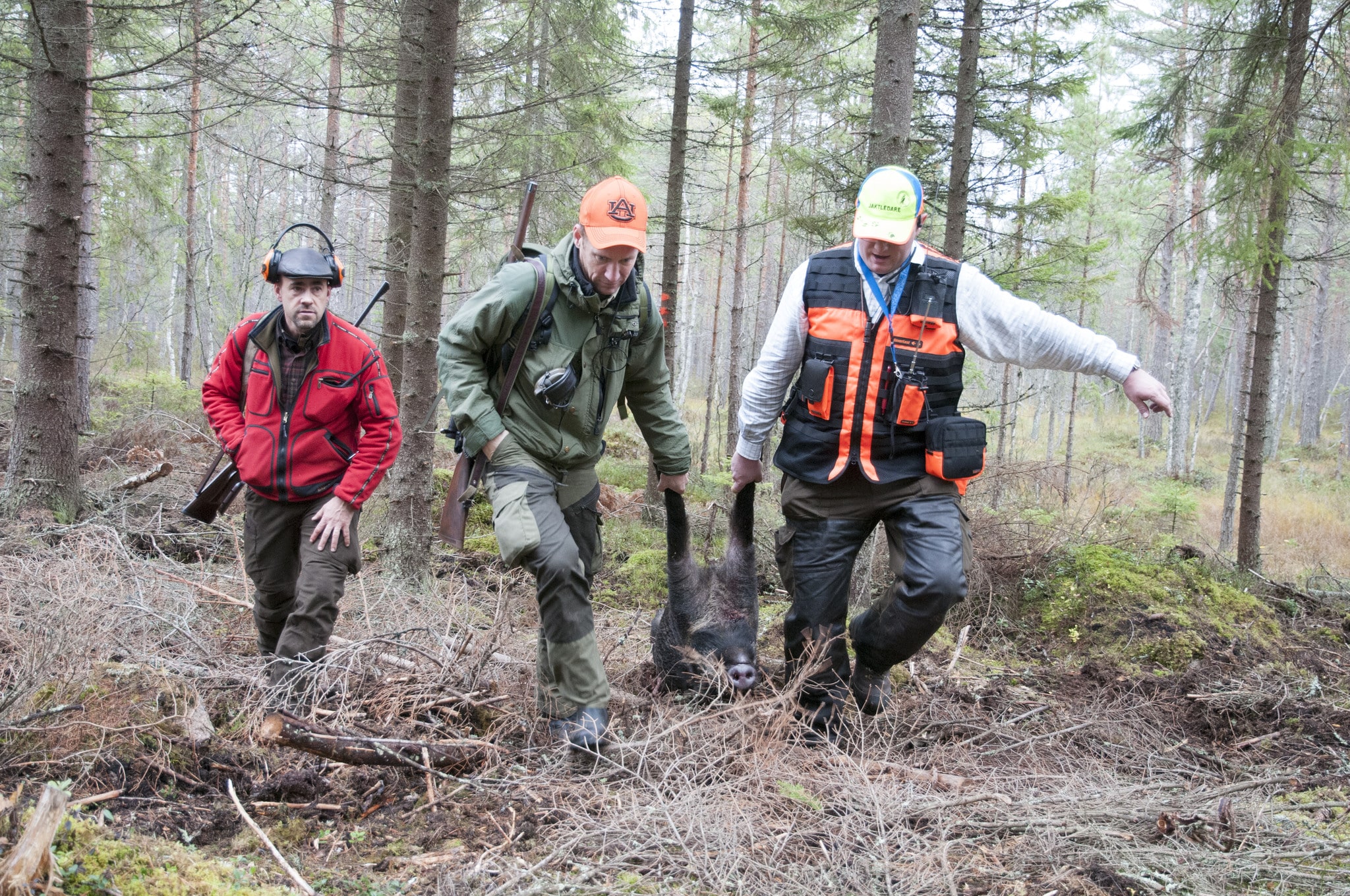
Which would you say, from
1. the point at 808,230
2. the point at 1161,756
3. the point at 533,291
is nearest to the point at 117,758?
the point at 533,291

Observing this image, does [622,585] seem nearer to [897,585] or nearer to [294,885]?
[897,585]

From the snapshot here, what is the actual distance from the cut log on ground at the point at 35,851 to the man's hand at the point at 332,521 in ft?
6.17

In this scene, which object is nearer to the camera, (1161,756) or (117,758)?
(117,758)

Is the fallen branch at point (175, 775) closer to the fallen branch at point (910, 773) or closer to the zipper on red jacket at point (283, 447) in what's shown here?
the zipper on red jacket at point (283, 447)

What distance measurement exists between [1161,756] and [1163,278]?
20.9 metres

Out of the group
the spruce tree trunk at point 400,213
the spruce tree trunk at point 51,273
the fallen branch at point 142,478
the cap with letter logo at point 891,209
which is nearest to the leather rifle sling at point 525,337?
the cap with letter logo at point 891,209

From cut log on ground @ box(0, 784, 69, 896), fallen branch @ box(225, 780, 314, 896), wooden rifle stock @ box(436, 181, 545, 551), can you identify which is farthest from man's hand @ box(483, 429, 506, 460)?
cut log on ground @ box(0, 784, 69, 896)

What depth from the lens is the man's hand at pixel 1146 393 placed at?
3.32m

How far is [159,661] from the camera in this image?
3730 mm

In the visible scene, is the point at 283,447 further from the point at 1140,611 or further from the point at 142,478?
the point at 1140,611

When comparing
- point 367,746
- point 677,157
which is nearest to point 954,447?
point 367,746

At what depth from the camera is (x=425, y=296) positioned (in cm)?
598

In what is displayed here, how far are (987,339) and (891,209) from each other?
0.71 metres

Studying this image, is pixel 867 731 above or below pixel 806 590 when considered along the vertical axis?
below
